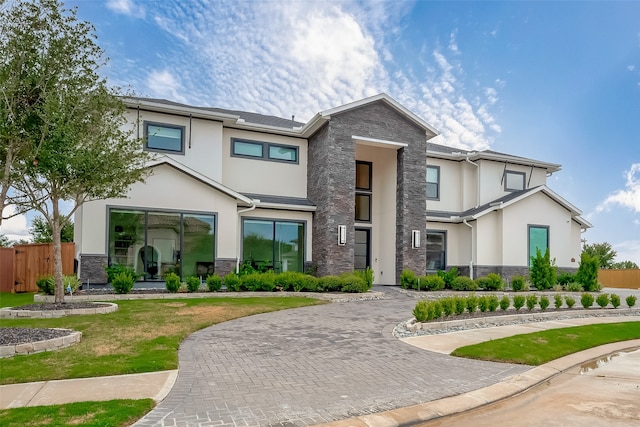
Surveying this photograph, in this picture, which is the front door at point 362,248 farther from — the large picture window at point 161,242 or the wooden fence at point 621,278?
the wooden fence at point 621,278

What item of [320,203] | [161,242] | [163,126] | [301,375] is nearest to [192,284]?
[161,242]

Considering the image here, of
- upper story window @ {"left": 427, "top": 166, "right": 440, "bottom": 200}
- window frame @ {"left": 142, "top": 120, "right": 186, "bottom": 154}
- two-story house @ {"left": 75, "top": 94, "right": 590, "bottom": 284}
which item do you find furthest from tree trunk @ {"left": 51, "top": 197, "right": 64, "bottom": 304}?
upper story window @ {"left": 427, "top": 166, "right": 440, "bottom": 200}

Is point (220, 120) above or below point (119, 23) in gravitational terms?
below

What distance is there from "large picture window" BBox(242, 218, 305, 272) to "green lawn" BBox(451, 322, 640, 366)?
10.7 m

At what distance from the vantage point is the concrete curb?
162 inches

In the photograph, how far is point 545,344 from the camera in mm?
7832

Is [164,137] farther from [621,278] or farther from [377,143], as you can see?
[621,278]

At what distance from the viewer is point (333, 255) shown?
54.1 feet

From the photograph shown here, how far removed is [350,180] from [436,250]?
689 cm

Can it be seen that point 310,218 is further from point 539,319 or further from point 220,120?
point 539,319

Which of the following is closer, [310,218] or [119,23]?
[119,23]

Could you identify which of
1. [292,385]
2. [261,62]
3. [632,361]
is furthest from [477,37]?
[292,385]

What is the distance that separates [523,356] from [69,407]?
22.1ft

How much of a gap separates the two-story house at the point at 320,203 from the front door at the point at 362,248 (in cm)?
5
